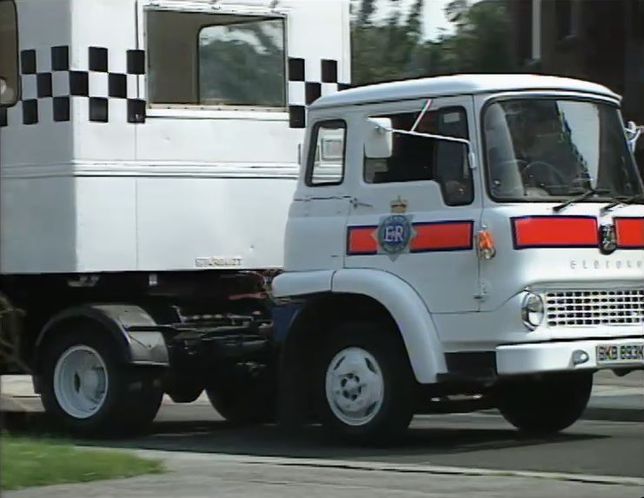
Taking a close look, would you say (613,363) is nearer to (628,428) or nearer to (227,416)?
(628,428)

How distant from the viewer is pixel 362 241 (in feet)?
38.7

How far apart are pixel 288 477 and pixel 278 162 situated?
4128 millimetres

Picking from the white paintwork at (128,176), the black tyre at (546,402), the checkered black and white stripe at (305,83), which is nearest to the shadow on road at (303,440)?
the black tyre at (546,402)

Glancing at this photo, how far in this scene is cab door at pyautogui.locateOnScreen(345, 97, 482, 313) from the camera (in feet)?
37.0

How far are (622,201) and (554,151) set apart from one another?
0.62 m

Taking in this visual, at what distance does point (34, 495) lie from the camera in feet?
29.9

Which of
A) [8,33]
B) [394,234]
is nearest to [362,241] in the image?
[394,234]

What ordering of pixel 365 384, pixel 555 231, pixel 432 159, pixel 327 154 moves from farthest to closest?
1. pixel 327 154
2. pixel 365 384
3. pixel 432 159
4. pixel 555 231

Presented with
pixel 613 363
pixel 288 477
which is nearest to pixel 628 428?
pixel 613 363

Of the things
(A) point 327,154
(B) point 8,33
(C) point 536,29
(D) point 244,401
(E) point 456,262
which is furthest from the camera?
(C) point 536,29

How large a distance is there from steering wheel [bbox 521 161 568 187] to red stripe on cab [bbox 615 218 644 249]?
49 cm

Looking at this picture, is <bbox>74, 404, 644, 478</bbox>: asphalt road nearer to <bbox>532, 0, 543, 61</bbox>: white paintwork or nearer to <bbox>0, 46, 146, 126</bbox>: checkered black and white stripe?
<bbox>0, 46, 146, 126</bbox>: checkered black and white stripe

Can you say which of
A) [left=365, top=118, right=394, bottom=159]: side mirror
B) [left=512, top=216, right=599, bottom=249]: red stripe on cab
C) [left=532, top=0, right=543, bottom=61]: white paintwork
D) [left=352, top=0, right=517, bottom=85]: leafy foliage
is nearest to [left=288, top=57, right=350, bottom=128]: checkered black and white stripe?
[left=365, top=118, right=394, bottom=159]: side mirror

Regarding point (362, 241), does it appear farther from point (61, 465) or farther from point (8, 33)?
point (8, 33)
